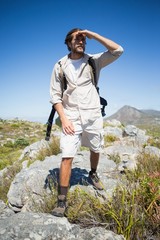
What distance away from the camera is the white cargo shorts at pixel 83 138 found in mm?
3400

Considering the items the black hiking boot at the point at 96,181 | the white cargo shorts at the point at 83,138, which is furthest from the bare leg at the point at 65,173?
the black hiking boot at the point at 96,181

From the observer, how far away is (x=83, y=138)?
390 cm

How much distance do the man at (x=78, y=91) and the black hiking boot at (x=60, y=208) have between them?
74 cm

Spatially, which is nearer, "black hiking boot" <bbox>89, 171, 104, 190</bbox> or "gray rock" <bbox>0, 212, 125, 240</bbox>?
"gray rock" <bbox>0, 212, 125, 240</bbox>

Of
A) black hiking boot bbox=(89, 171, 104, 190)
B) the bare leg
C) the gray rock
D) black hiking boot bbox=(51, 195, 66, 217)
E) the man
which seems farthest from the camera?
black hiking boot bbox=(89, 171, 104, 190)

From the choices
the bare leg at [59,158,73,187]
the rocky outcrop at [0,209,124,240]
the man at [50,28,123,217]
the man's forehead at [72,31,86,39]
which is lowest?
the rocky outcrop at [0,209,124,240]

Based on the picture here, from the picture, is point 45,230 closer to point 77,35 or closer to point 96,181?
point 96,181

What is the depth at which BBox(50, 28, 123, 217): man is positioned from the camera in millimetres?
3521

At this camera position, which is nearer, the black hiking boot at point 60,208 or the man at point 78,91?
the black hiking boot at point 60,208

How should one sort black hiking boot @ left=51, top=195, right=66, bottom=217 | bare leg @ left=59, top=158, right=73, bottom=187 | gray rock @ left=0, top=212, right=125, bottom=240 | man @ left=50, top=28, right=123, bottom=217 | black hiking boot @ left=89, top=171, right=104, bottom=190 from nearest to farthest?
gray rock @ left=0, top=212, right=125, bottom=240 < black hiking boot @ left=51, top=195, right=66, bottom=217 < bare leg @ left=59, top=158, right=73, bottom=187 < man @ left=50, top=28, right=123, bottom=217 < black hiking boot @ left=89, top=171, right=104, bottom=190

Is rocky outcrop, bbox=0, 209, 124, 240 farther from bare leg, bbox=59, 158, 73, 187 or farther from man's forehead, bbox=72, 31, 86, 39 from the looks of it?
man's forehead, bbox=72, 31, 86, 39

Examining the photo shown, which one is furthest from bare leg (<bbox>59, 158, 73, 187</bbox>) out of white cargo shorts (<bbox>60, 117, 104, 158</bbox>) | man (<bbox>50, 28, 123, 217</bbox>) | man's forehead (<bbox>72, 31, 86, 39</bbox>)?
man's forehead (<bbox>72, 31, 86, 39</bbox>)

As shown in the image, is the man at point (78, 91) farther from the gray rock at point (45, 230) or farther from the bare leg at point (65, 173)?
the gray rock at point (45, 230)

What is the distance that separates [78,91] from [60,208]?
1.81 meters
